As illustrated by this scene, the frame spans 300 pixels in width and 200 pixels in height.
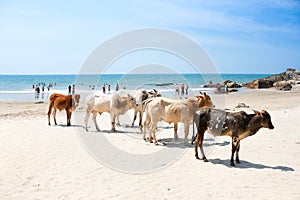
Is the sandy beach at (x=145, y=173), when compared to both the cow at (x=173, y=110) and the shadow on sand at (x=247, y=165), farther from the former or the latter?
the cow at (x=173, y=110)

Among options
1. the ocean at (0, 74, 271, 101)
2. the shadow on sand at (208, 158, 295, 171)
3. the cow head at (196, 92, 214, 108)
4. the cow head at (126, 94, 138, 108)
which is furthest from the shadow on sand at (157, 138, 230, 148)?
the ocean at (0, 74, 271, 101)

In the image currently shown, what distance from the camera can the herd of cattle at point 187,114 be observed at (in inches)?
341

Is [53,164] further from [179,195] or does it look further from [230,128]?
[230,128]

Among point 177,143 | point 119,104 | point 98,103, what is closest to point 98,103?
point 98,103

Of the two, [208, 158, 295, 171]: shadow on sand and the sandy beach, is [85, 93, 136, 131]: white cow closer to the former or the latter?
the sandy beach

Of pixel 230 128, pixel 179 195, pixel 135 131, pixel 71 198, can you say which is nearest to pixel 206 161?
pixel 230 128

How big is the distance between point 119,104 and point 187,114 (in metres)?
3.91

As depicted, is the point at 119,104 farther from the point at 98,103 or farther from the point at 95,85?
the point at 95,85

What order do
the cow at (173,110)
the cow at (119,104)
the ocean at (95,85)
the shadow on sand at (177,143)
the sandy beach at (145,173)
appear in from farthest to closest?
the ocean at (95,85) → the cow at (119,104) → the shadow on sand at (177,143) → the cow at (173,110) → the sandy beach at (145,173)

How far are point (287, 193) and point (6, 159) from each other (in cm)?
811

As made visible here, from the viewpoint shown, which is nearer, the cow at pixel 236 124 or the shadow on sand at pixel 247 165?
the shadow on sand at pixel 247 165

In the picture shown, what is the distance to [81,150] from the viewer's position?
34.4 feet

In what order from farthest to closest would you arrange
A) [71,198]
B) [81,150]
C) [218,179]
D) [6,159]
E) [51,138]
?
[51,138] → [81,150] → [6,159] → [218,179] → [71,198]

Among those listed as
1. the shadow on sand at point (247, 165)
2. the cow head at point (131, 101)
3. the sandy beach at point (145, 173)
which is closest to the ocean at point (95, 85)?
the cow head at point (131, 101)
